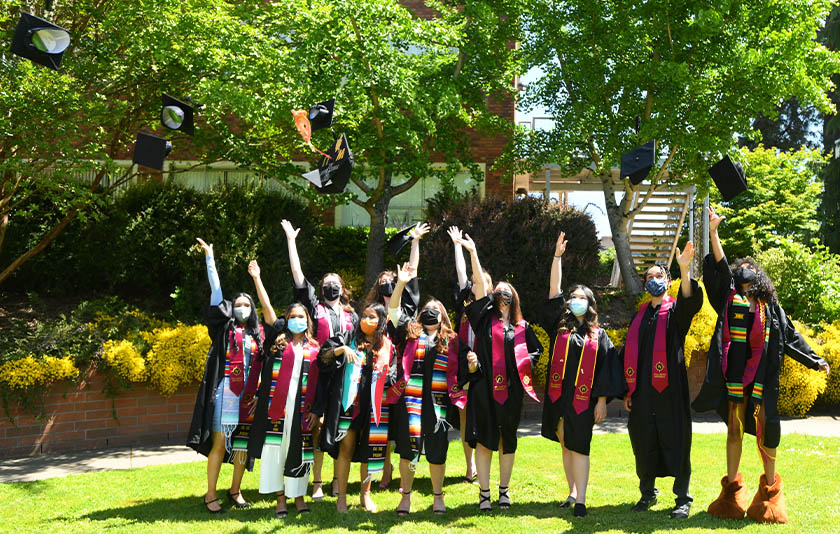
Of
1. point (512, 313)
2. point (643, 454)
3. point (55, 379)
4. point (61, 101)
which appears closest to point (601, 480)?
point (643, 454)

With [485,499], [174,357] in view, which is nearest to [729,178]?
[485,499]

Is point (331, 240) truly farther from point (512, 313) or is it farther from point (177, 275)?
point (512, 313)

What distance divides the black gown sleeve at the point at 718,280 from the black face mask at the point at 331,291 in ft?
9.31

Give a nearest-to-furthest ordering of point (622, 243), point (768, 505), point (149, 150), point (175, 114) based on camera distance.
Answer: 1. point (768, 505)
2. point (149, 150)
3. point (175, 114)
4. point (622, 243)

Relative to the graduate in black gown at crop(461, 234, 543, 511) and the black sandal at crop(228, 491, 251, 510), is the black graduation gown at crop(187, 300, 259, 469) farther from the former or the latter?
the graduate in black gown at crop(461, 234, 543, 511)

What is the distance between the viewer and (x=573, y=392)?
18.0 feet

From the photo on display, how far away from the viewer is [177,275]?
35.4ft

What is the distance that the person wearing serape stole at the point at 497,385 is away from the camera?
5551mm

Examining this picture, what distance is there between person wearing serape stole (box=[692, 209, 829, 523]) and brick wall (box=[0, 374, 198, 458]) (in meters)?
5.71

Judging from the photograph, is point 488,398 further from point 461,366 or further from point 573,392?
point 573,392

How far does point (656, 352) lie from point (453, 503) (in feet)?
6.35

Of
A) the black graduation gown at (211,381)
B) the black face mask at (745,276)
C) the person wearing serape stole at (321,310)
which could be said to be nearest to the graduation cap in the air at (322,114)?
the person wearing serape stole at (321,310)

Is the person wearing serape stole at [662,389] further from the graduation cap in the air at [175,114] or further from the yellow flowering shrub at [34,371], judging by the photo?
the yellow flowering shrub at [34,371]

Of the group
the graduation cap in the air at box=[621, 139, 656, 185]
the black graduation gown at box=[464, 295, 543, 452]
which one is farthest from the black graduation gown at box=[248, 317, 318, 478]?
the graduation cap in the air at box=[621, 139, 656, 185]
